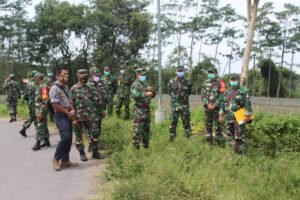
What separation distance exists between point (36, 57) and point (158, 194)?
33523 millimetres

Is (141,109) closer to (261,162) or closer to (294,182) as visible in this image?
(261,162)

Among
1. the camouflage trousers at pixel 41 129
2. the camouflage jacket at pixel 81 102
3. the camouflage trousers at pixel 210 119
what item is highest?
the camouflage jacket at pixel 81 102

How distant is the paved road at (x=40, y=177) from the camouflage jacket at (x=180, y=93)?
2279 millimetres

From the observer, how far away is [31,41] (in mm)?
36469

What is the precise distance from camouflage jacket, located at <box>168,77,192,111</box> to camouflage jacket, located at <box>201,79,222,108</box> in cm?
41

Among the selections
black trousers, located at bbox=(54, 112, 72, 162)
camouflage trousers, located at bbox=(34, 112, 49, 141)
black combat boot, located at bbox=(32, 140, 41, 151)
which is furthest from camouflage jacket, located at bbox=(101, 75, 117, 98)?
black trousers, located at bbox=(54, 112, 72, 162)

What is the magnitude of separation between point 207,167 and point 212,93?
92.0 inches

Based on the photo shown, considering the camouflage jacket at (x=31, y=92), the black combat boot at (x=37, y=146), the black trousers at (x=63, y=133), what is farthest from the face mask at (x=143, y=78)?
the camouflage jacket at (x=31, y=92)

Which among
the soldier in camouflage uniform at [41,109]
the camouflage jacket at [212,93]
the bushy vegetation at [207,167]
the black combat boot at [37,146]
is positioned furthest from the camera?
the black combat boot at [37,146]

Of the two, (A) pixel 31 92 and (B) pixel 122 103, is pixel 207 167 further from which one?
(B) pixel 122 103

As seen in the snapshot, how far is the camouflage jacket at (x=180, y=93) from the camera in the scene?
8.98 m

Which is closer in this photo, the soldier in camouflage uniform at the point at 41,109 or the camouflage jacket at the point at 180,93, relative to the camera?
the camouflage jacket at the point at 180,93

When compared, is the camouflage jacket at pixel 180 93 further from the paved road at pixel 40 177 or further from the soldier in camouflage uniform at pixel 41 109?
the soldier in camouflage uniform at pixel 41 109

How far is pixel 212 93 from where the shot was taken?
8.88 metres
